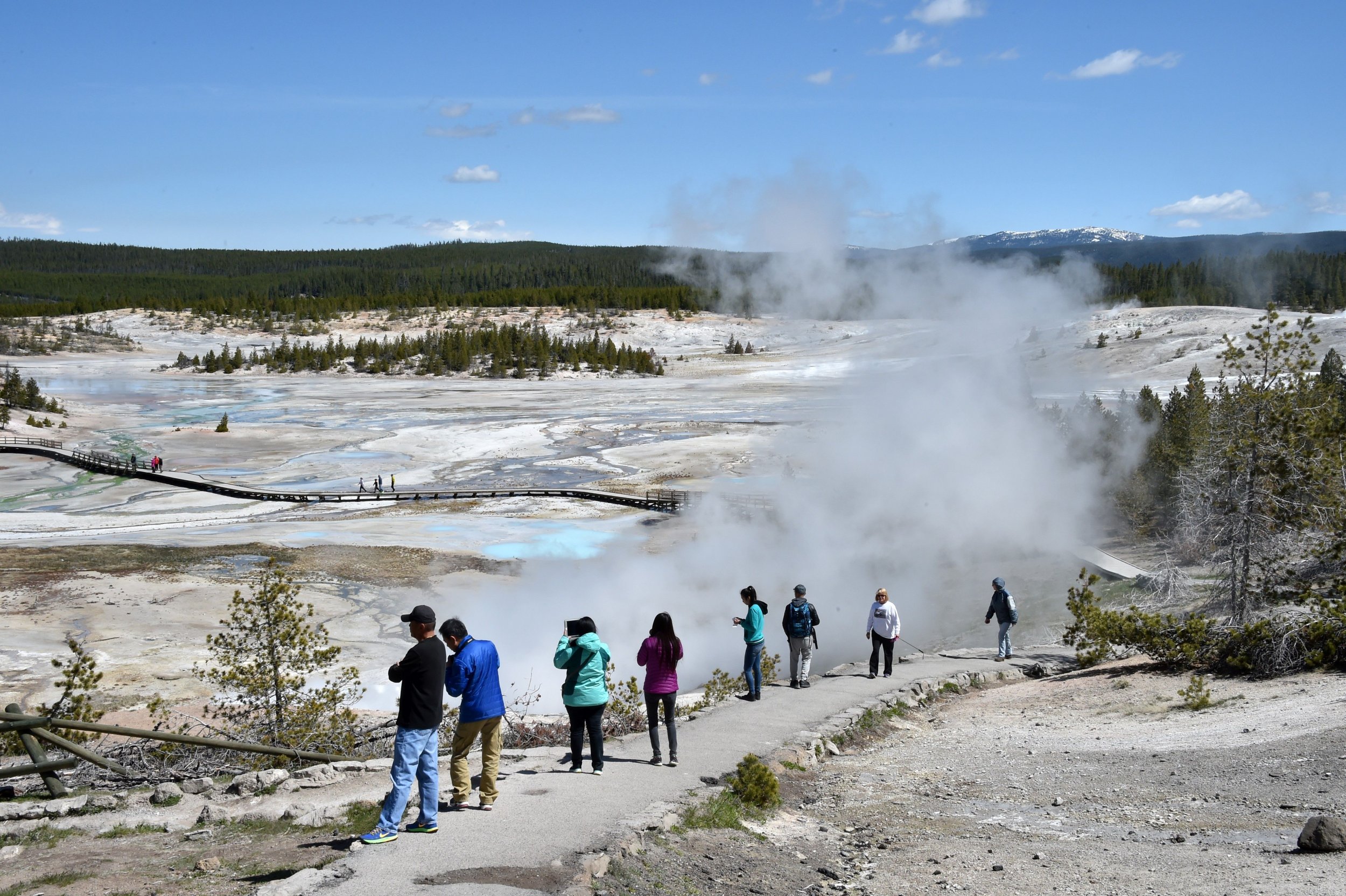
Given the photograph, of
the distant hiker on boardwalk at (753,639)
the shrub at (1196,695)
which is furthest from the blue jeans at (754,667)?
the shrub at (1196,695)

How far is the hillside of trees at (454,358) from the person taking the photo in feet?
287

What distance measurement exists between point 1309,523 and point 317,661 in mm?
11730

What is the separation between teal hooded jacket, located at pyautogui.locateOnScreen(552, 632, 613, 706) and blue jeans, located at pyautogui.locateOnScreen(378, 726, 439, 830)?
→ 145 cm

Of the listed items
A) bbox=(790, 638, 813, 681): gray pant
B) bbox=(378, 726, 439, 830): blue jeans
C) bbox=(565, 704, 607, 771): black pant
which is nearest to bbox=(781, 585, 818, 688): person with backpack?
bbox=(790, 638, 813, 681): gray pant

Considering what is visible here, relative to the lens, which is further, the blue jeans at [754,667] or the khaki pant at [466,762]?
the blue jeans at [754,667]

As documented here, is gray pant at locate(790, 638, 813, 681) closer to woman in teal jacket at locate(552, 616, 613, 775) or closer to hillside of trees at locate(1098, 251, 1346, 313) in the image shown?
woman in teal jacket at locate(552, 616, 613, 775)

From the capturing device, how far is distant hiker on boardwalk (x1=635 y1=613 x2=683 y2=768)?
823 cm

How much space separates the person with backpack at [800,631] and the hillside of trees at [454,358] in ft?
243

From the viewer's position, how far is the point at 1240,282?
10075cm

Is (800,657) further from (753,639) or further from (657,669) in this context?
(657,669)

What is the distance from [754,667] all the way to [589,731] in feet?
12.2

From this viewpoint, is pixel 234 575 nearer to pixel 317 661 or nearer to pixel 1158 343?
pixel 317 661

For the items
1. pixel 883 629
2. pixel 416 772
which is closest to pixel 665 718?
pixel 416 772

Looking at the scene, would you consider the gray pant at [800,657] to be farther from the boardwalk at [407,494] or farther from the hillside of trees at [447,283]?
the hillside of trees at [447,283]
